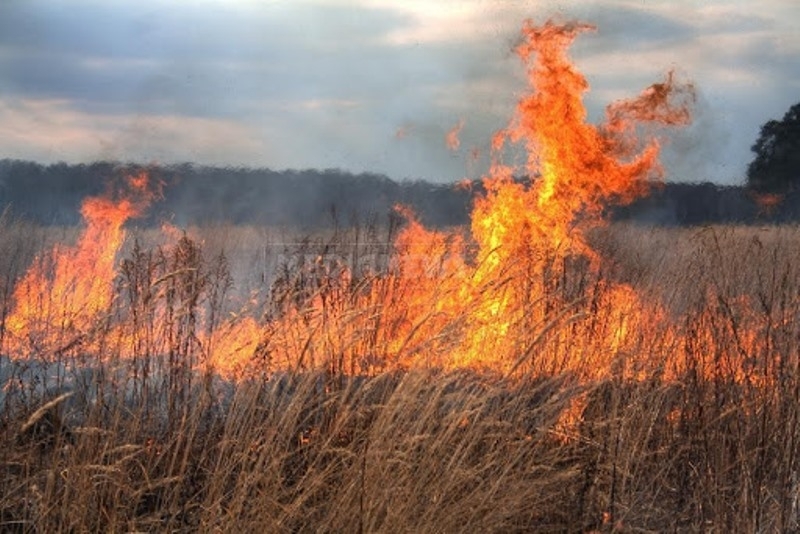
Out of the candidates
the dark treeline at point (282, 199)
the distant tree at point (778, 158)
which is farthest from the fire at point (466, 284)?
the distant tree at point (778, 158)

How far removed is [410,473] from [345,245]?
3.85m

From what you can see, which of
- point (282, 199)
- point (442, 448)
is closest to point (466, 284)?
point (442, 448)

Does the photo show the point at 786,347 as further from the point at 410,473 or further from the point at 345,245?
the point at 345,245

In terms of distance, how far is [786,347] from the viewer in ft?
15.9

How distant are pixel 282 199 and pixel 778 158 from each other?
43.3ft

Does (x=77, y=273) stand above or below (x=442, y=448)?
below

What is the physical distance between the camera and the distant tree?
2861 centimetres

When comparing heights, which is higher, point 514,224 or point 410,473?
point 514,224

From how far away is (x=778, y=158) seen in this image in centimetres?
2897

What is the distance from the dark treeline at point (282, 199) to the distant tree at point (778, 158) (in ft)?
1.75

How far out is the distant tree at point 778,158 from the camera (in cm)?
2861

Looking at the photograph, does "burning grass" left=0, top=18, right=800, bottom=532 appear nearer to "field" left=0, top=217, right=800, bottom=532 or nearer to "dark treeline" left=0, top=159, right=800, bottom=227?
"field" left=0, top=217, right=800, bottom=532

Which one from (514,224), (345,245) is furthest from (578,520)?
(514,224)

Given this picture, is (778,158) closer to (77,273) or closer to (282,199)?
(282,199)
